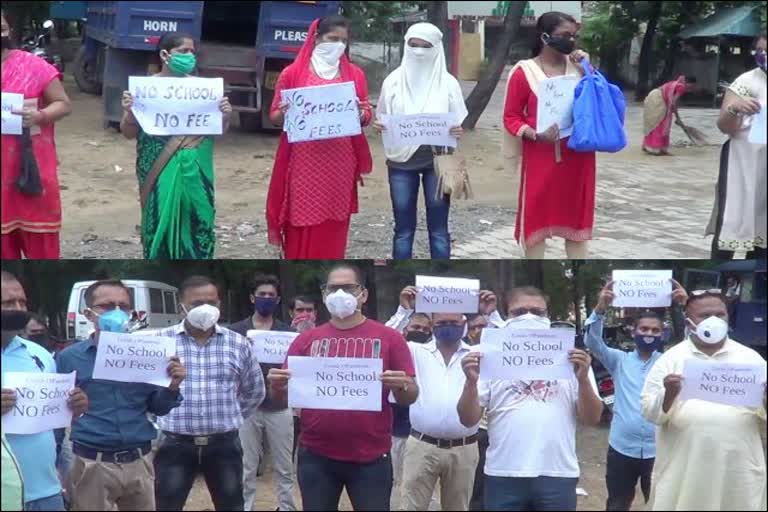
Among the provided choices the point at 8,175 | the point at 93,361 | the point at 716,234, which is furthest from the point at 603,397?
the point at 8,175

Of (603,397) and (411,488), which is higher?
(603,397)

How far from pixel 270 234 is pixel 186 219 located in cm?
53

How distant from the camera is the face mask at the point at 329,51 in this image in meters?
5.63

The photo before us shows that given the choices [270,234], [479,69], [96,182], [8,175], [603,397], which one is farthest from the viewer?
[479,69]

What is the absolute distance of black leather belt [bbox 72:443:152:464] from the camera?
15.0 ft

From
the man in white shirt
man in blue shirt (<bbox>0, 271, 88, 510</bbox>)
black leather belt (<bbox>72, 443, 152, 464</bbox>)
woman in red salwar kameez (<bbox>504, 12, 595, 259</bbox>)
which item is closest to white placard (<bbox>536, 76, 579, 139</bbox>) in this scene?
woman in red salwar kameez (<bbox>504, 12, 595, 259</bbox>)

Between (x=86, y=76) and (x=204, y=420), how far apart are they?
10832 millimetres

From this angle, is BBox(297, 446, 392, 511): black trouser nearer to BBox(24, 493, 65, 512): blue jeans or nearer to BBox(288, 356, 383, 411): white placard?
BBox(288, 356, 383, 411): white placard

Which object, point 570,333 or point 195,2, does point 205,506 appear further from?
point 195,2

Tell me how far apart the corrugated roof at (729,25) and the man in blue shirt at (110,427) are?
5803 mm

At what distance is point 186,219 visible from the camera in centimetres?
556

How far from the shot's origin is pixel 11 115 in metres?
4.20

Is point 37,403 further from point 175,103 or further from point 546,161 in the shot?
point 546,161

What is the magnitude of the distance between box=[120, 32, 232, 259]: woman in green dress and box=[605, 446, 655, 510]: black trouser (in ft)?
6.59
